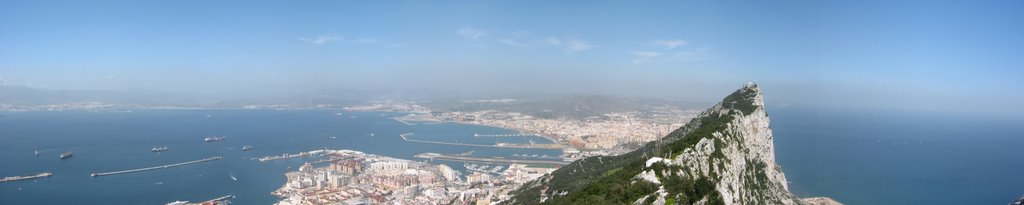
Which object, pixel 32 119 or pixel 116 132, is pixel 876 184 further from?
pixel 32 119

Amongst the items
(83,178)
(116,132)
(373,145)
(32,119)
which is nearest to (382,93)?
(32,119)

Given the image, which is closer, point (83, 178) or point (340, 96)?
point (83, 178)

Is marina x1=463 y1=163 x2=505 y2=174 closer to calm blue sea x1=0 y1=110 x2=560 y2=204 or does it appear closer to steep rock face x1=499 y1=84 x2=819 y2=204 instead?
calm blue sea x1=0 y1=110 x2=560 y2=204

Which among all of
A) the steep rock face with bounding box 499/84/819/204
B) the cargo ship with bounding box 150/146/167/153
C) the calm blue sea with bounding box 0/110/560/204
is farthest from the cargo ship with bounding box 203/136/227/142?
the steep rock face with bounding box 499/84/819/204

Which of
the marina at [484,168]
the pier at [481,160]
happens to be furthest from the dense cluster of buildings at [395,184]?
the pier at [481,160]

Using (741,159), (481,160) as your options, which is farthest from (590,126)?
(741,159)

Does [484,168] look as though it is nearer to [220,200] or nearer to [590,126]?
[220,200]

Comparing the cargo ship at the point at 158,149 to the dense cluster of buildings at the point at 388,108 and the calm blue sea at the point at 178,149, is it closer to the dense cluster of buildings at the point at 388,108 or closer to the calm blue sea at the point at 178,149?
the calm blue sea at the point at 178,149
